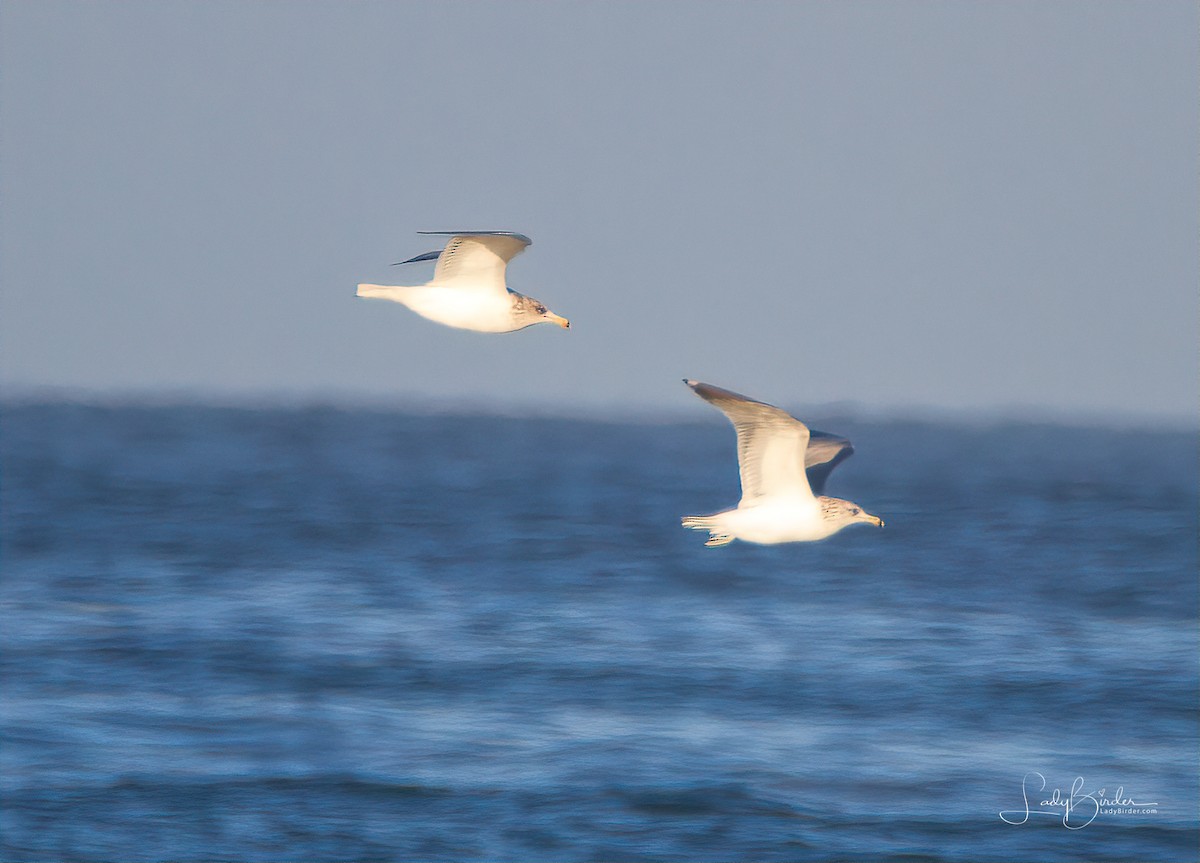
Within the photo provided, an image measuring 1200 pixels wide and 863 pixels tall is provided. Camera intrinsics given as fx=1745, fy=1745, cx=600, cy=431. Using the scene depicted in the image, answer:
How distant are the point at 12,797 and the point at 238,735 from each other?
2865 millimetres

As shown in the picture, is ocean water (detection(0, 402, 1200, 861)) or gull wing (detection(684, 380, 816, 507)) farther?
ocean water (detection(0, 402, 1200, 861))

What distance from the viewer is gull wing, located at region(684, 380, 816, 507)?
497 inches

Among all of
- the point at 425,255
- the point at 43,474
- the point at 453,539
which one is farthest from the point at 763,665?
the point at 43,474

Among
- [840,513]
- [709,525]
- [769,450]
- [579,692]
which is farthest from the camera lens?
[579,692]

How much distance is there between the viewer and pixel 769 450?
43.2 ft

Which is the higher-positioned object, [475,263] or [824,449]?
[475,263]

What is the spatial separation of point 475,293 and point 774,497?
287cm

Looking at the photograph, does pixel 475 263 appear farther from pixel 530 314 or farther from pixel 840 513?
pixel 840 513

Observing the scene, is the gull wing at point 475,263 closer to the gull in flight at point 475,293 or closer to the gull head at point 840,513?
the gull in flight at point 475,293

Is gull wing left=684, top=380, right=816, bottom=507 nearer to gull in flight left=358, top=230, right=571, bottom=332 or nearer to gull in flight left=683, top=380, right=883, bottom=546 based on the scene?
gull in flight left=683, top=380, right=883, bottom=546
